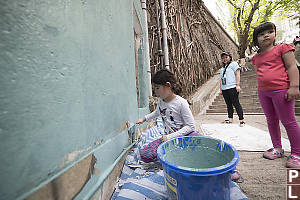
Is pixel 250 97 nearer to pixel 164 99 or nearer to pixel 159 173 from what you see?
pixel 164 99

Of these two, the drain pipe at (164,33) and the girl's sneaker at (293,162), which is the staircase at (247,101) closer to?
the drain pipe at (164,33)

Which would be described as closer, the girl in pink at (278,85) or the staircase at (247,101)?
the girl in pink at (278,85)

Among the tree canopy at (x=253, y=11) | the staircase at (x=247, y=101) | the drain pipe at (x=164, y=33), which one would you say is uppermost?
the tree canopy at (x=253, y=11)

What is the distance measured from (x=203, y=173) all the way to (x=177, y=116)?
2.71 ft

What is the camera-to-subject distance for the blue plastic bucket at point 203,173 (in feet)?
2.23

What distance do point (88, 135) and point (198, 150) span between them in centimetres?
81

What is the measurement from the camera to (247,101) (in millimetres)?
4430

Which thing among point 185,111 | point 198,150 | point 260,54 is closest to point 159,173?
point 198,150

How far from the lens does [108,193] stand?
0.99 m

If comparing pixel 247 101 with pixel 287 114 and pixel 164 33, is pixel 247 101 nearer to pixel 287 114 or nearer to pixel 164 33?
pixel 164 33

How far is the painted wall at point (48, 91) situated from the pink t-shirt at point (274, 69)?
5.31 feet

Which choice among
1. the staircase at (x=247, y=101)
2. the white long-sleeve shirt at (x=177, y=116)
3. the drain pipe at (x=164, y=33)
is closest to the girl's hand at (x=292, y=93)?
the white long-sleeve shirt at (x=177, y=116)

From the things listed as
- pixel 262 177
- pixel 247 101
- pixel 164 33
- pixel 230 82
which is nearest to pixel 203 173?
pixel 262 177

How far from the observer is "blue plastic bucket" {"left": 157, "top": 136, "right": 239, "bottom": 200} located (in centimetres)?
68
